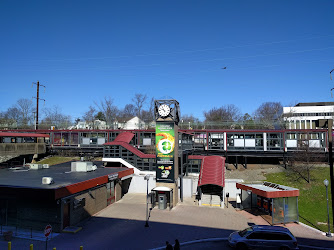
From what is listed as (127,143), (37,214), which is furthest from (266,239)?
(127,143)

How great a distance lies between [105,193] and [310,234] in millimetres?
16632

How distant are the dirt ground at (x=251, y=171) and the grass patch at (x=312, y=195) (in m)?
1.17

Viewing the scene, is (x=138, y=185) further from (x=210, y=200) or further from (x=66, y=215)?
(x=66, y=215)

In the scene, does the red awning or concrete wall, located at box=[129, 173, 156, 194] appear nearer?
concrete wall, located at box=[129, 173, 156, 194]

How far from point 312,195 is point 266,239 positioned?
13.2m

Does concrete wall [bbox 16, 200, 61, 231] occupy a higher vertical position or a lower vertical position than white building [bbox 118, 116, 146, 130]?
lower

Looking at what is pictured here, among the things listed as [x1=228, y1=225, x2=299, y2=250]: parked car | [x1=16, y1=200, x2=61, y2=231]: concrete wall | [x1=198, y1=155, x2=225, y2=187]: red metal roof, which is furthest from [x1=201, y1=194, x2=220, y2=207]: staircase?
[x1=16, y1=200, x2=61, y2=231]: concrete wall

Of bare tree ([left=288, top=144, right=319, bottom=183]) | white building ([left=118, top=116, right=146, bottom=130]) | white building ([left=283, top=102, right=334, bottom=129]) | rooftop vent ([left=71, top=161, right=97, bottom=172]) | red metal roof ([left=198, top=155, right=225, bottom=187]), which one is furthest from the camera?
white building ([left=283, top=102, right=334, bottom=129])

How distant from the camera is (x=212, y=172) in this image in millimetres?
25109

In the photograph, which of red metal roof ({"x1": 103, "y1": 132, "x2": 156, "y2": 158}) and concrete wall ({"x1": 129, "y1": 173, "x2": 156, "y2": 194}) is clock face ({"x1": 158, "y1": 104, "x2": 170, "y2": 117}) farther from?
concrete wall ({"x1": 129, "y1": 173, "x2": 156, "y2": 194})

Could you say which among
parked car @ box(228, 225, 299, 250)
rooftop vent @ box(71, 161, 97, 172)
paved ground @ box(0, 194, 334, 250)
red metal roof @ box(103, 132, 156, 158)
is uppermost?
red metal roof @ box(103, 132, 156, 158)

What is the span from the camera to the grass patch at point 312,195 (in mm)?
19031

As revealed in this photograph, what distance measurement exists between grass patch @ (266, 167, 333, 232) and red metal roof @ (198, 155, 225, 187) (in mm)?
6511

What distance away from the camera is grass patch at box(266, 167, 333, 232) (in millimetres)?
19031
